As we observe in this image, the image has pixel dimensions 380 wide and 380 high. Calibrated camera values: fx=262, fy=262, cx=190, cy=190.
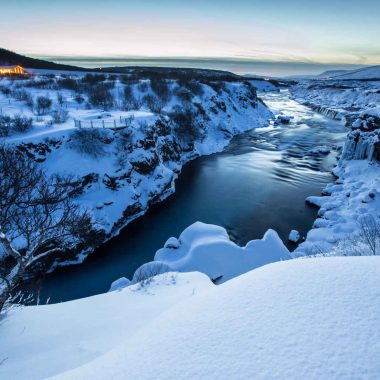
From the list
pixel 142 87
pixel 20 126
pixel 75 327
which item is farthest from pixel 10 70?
pixel 75 327

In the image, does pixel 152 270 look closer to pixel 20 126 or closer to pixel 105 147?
pixel 105 147

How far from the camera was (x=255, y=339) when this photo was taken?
12.5 ft

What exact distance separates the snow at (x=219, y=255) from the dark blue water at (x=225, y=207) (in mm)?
3981

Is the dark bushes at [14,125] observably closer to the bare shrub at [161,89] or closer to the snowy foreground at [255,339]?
the snowy foreground at [255,339]

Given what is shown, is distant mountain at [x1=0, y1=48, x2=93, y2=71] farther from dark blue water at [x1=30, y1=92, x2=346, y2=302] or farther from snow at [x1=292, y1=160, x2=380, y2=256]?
snow at [x1=292, y1=160, x2=380, y2=256]

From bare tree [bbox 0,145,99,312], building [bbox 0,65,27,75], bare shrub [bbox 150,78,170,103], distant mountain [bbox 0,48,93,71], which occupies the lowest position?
bare tree [bbox 0,145,99,312]

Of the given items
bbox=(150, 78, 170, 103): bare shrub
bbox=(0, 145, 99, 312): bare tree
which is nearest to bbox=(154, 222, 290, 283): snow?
bbox=(0, 145, 99, 312): bare tree

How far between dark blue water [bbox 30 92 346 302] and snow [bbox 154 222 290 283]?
398 centimetres

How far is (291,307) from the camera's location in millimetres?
4473

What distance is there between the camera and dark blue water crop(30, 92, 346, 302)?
2059 centimetres

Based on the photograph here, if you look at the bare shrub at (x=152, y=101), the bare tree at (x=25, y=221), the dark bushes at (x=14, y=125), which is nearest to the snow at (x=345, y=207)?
the bare tree at (x=25, y=221)

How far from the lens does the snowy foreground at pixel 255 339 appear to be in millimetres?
3336

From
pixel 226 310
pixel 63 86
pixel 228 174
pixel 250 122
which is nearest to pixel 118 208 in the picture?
pixel 228 174

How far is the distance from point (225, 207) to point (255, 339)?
2599cm
